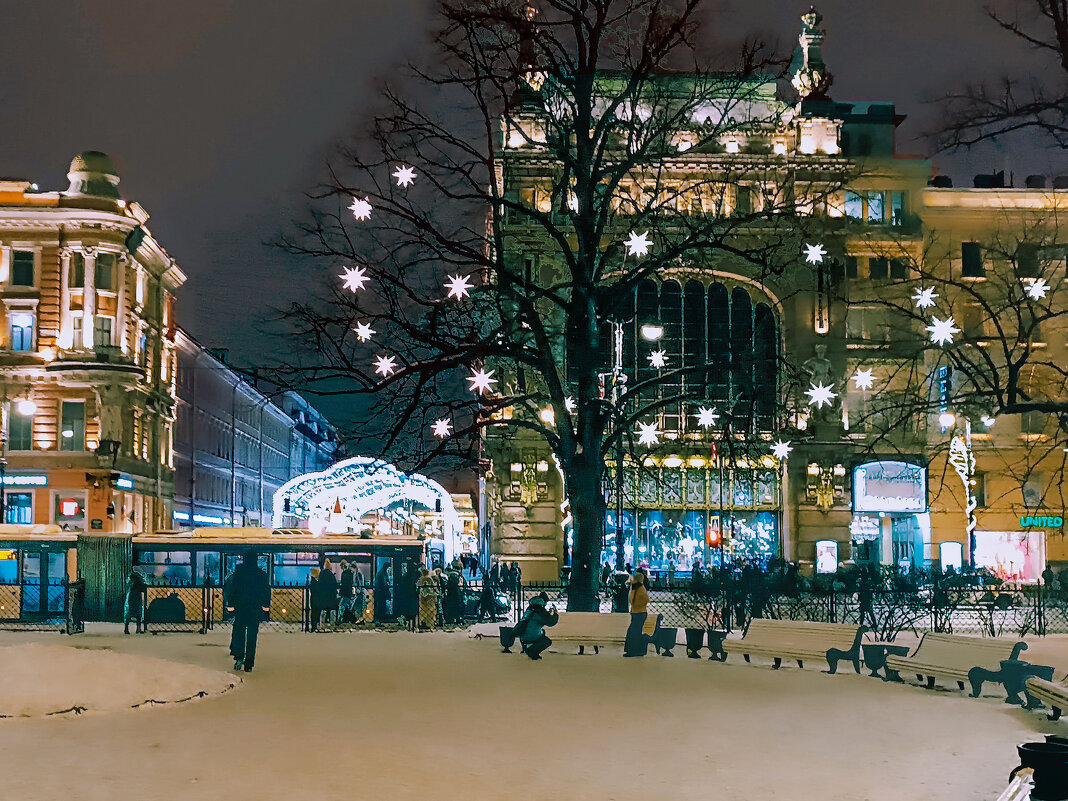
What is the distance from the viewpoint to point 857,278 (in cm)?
6488

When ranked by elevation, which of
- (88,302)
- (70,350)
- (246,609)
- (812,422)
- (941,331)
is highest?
(88,302)

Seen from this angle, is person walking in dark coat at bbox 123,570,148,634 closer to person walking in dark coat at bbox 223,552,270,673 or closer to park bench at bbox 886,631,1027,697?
person walking in dark coat at bbox 223,552,270,673

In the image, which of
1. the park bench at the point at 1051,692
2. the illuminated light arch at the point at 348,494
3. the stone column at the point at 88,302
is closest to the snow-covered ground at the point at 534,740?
the park bench at the point at 1051,692

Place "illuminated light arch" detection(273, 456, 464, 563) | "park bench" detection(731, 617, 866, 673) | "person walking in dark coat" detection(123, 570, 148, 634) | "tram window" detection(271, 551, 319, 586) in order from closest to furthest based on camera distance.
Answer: "park bench" detection(731, 617, 866, 673), "person walking in dark coat" detection(123, 570, 148, 634), "tram window" detection(271, 551, 319, 586), "illuminated light arch" detection(273, 456, 464, 563)

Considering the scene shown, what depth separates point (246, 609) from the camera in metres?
21.7

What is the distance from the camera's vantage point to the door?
3559 cm

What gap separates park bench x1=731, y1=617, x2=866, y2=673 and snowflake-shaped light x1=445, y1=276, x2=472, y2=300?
819cm

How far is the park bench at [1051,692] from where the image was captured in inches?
582

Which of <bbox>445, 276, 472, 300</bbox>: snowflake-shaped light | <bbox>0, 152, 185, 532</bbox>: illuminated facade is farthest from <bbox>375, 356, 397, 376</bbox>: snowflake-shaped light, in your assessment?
<bbox>0, 152, 185, 532</bbox>: illuminated facade

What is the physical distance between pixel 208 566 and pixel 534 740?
73.9ft

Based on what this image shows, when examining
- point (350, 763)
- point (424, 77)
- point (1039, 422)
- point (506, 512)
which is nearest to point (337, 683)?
point (350, 763)

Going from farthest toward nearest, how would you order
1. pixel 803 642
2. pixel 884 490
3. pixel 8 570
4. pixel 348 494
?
1. pixel 884 490
2. pixel 348 494
3. pixel 8 570
4. pixel 803 642

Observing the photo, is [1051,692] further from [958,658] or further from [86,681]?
[86,681]

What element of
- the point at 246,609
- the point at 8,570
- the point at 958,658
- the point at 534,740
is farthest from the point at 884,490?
the point at 534,740
